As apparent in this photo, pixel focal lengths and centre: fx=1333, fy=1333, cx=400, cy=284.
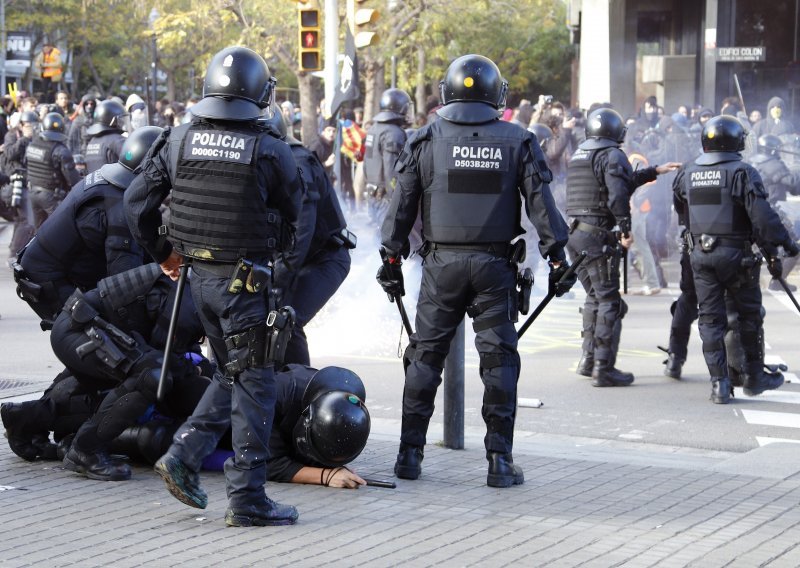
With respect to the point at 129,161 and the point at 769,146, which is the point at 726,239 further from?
the point at 769,146

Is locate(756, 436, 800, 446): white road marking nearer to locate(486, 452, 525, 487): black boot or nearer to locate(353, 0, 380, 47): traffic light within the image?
locate(486, 452, 525, 487): black boot

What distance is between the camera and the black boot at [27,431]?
6.82 m

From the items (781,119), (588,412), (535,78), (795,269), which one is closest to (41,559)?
(588,412)

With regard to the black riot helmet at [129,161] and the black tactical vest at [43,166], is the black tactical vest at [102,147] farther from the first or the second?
the black riot helmet at [129,161]

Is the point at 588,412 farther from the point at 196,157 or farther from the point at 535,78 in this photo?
the point at 535,78

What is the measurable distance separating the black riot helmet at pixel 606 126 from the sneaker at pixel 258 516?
557 centimetres

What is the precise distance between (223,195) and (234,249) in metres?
0.23

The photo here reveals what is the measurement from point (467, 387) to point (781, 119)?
1448cm

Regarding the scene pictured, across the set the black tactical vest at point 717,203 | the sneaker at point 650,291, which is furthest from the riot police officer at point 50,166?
the black tactical vest at point 717,203

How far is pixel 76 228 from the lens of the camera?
686 centimetres

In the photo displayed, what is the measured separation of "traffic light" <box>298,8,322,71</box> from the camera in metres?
19.1

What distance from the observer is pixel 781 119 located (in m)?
22.8

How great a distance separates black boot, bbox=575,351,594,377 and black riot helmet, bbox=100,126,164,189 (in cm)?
469

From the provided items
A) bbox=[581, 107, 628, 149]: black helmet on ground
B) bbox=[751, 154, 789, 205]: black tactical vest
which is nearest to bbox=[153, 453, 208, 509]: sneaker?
bbox=[581, 107, 628, 149]: black helmet on ground
